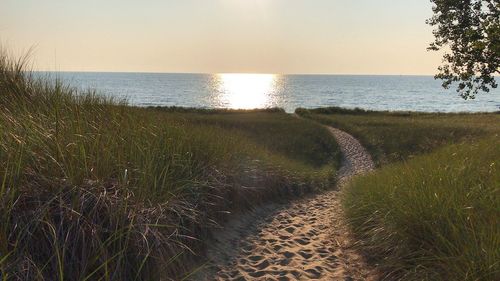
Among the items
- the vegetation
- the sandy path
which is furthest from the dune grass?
the vegetation

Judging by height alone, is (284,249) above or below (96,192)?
below

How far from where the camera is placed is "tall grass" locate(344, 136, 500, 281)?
420cm

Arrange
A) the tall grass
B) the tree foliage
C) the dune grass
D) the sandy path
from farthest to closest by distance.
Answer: the tree foliage < the sandy path < the tall grass < the dune grass

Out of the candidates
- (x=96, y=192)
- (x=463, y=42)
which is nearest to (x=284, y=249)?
(x=96, y=192)

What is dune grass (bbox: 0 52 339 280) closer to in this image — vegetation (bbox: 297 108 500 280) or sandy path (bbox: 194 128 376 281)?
sandy path (bbox: 194 128 376 281)

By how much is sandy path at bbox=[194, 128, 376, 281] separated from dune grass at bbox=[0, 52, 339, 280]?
449 mm

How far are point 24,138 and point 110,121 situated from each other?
2.38m

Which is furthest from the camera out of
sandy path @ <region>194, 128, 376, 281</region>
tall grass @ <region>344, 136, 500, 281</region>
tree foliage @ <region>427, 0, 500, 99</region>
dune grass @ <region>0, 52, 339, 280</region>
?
tree foliage @ <region>427, 0, 500, 99</region>

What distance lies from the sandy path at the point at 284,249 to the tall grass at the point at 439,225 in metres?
0.54

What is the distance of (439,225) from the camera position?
16.3ft

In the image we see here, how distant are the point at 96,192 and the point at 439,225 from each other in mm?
4215

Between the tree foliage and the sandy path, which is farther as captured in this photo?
the tree foliage

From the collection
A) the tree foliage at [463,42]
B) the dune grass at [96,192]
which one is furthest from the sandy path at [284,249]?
the tree foliage at [463,42]

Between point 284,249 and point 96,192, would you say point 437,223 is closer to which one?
point 284,249
